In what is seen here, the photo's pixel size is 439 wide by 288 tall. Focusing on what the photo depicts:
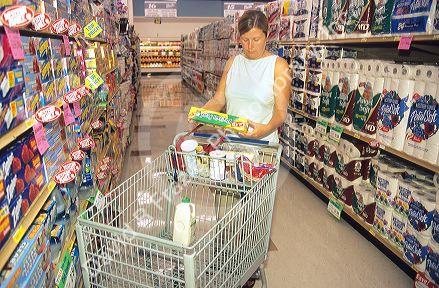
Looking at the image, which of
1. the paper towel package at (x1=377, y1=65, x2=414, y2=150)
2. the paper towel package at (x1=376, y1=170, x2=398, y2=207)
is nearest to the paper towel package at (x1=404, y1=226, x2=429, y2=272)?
the paper towel package at (x1=376, y1=170, x2=398, y2=207)

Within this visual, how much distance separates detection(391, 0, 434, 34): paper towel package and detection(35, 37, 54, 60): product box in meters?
2.13

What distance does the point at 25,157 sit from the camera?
1204 mm

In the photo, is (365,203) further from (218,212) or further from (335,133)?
(218,212)

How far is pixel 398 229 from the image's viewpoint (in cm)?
239

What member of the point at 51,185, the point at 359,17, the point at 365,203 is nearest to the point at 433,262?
the point at 365,203

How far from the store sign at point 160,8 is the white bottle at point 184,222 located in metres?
17.3

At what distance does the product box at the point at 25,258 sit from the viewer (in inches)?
39.0

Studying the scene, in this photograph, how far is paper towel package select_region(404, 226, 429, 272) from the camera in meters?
2.15

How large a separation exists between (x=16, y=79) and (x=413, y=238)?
2.34 meters

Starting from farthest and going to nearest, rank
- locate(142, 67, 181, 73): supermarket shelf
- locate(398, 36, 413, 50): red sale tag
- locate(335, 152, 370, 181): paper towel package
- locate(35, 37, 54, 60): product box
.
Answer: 1. locate(142, 67, 181, 73): supermarket shelf
2. locate(335, 152, 370, 181): paper towel package
3. locate(398, 36, 413, 50): red sale tag
4. locate(35, 37, 54, 60): product box

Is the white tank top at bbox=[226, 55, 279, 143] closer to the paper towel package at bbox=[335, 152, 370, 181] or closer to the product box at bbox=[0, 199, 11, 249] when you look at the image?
the paper towel package at bbox=[335, 152, 370, 181]

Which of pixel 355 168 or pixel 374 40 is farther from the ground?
pixel 374 40

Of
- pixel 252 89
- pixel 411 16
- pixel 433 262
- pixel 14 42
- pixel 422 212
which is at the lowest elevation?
pixel 433 262

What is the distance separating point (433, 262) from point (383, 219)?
501 mm
